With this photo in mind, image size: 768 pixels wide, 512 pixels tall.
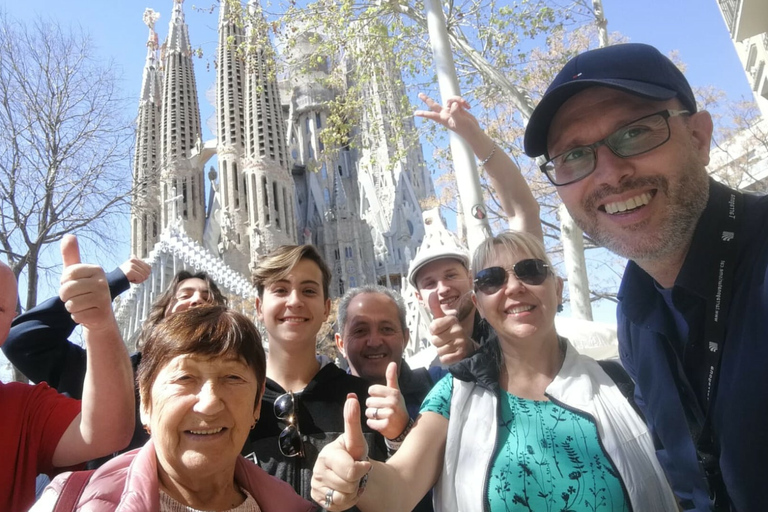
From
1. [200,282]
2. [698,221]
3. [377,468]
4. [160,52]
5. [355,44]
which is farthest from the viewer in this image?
[160,52]

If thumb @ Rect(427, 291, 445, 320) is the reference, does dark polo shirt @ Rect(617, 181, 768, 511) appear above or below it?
below

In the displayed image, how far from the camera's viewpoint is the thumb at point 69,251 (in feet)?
5.71

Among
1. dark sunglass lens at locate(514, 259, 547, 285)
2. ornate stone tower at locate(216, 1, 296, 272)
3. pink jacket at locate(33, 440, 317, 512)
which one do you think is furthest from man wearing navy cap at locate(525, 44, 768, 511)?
ornate stone tower at locate(216, 1, 296, 272)

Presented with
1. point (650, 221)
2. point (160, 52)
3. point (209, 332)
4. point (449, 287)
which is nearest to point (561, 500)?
point (650, 221)

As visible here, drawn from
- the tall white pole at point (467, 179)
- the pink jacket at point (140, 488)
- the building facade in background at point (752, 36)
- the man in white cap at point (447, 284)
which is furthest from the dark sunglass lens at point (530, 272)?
the building facade in background at point (752, 36)

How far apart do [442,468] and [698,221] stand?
4.02 ft

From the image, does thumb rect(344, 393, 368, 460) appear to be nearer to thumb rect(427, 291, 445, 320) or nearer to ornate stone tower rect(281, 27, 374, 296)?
thumb rect(427, 291, 445, 320)

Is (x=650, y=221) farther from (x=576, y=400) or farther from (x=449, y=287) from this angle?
(x=449, y=287)

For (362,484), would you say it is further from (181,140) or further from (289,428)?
(181,140)

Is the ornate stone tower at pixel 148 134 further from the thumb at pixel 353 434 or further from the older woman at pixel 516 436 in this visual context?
the thumb at pixel 353 434

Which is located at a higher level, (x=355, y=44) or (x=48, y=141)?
(x=355, y=44)

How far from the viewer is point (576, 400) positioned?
1.94 m

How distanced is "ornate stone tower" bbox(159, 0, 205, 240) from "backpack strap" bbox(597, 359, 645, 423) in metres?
36.0

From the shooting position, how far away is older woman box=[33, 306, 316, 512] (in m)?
1.58
